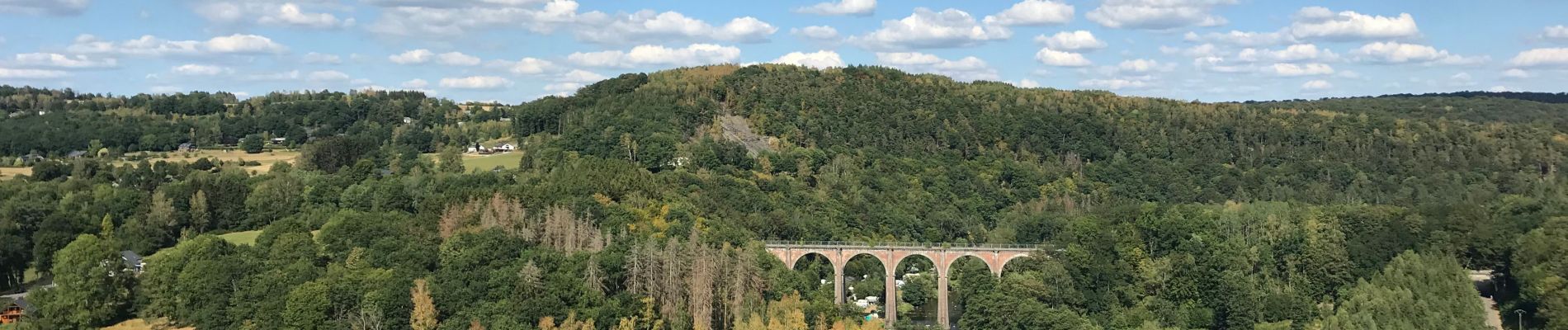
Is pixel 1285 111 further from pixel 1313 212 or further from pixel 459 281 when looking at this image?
pixel 459 281

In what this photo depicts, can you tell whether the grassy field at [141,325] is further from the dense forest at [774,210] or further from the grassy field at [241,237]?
the grassy field at [241,237]

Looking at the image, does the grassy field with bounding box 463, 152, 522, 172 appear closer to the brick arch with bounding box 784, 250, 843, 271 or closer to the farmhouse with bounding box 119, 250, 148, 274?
the farmhouse with bounding box 119, 250, 148, 274

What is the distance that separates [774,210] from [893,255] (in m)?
14.5

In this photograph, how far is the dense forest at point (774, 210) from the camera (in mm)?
70750

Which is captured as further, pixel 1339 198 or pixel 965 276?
pixel 1339 198

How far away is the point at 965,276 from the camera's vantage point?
95.1 meters

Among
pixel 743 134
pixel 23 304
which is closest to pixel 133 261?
pixel 23 304

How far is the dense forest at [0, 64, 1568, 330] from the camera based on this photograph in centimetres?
7075

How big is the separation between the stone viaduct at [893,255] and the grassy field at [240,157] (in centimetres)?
5972

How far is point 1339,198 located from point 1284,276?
5752cm

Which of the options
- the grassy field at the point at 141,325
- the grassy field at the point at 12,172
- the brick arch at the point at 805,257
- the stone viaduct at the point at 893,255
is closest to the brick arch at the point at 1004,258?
the stone viaduct at the point at 893,255

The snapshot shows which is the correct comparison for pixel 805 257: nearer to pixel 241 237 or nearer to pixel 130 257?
pixel 241 237

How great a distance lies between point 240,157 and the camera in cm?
14200

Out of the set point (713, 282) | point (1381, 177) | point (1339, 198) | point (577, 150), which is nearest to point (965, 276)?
point (713, 282)
